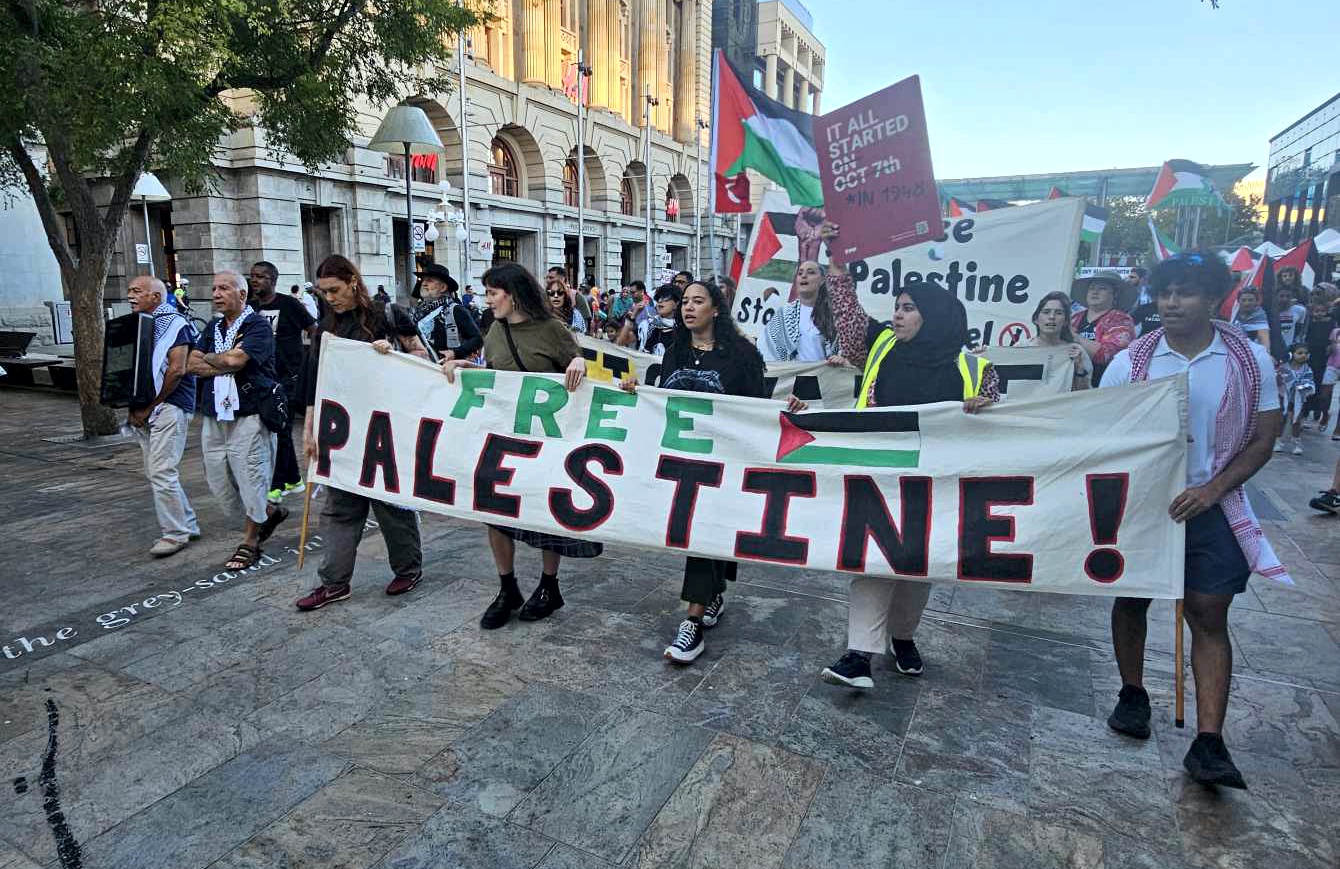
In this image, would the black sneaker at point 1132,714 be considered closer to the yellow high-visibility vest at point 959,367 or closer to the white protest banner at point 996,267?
the yellow high-visibility vest at point 959,367

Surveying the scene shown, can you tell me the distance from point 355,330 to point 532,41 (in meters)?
30.8

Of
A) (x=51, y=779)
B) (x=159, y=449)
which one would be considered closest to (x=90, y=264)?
(x=159, y=449)

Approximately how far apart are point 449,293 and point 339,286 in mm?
2084

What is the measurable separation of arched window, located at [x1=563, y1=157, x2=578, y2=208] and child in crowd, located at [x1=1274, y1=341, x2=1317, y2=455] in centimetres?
2960

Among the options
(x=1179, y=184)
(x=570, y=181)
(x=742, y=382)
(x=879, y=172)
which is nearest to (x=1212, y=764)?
(x=742, y=382)

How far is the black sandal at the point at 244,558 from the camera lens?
5.00m

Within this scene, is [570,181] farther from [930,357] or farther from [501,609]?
[930,357]

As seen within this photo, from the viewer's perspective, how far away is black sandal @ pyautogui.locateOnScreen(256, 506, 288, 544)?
203 inches

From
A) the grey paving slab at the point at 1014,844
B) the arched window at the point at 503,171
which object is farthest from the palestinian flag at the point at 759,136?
the arched window at the point at 503,171

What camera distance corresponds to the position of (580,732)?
3158 millimetres

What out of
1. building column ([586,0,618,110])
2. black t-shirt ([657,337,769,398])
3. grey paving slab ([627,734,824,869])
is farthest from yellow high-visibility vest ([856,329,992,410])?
building column ([586,0,618,110])

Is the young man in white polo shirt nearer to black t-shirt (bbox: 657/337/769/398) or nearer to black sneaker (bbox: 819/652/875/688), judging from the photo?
black sneaker (bbox: 819/652/875/688)

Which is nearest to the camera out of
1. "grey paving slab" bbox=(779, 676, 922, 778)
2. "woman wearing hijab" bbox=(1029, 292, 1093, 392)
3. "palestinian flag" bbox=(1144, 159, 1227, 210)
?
"grey paving slab" bbox=(779, 676, 922, 778)

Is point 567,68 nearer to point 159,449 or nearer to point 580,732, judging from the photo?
point 159,449
